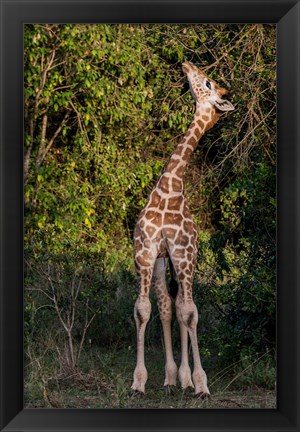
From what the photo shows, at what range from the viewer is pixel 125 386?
21.3 feet

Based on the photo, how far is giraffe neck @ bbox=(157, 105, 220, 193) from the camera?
6023 millimetres

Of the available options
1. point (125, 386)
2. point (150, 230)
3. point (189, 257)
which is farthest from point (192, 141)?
point (125, 386)

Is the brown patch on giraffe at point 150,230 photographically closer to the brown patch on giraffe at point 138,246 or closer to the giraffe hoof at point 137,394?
the brown patch on giraffe at point 138,246

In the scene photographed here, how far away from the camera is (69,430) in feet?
17.0

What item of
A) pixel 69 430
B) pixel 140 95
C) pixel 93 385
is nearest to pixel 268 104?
pixel 140 95

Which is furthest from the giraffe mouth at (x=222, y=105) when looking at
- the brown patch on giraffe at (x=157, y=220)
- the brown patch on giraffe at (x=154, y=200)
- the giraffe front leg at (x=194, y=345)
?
the giraffe front leg at (x=194, y=345)

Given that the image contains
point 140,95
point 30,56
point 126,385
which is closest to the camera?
point 126,385

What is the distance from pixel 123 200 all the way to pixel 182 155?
2185 millimetres

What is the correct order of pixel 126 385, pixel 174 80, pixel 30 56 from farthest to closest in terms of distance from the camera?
pixel 174 80 < pixel 30 56 < pixel 126 385

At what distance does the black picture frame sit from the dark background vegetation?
1.26 meters

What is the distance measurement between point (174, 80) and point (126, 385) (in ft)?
11.1

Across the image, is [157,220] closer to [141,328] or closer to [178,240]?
[178,240]
